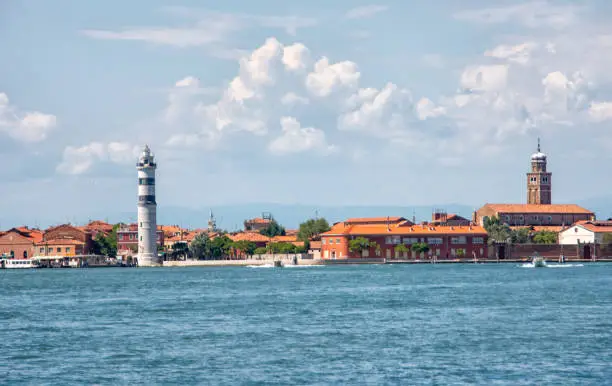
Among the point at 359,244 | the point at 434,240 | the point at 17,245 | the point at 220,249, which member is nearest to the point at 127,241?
the point at 220,249

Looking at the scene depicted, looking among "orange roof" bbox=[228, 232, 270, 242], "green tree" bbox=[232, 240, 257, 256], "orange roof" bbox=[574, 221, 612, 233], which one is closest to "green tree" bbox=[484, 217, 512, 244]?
"orange roof" bbox=[574, 221, 612, 233]

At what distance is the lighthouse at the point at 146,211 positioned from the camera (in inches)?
5832

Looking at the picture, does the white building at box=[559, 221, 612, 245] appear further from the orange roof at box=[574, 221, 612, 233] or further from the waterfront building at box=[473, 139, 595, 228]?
the waterfront building at box=[473, 139, 595, 228]

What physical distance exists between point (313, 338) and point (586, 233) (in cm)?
12012

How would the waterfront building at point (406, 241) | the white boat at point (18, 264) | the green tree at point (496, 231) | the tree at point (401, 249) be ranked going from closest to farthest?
the waterfront building at point (406, 241) < the tree at point (401, 249) < the green tree at point (496, 231) < the white boat at point (18, 264)

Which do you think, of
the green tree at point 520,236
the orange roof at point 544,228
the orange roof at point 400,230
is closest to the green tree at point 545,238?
the green tree at point 520,236

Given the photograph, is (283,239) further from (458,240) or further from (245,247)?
(458,240)

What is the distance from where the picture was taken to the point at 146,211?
14825 cm

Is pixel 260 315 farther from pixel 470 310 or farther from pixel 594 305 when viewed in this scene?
pixel 594 305

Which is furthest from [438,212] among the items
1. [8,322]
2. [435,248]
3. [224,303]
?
[8,322]

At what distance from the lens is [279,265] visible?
149250 millimetres

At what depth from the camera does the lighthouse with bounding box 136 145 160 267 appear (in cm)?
14812

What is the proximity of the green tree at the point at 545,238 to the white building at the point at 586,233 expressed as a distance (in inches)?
62.6

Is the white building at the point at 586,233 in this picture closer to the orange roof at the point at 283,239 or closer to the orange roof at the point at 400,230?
the orange roof at the point at 400,230
